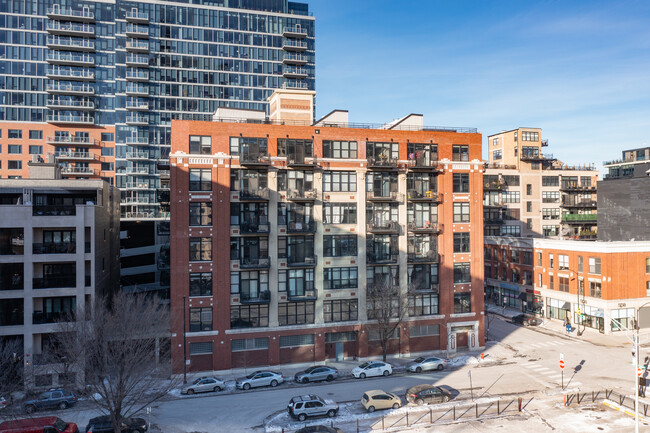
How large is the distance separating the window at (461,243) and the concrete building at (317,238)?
116 millimetres

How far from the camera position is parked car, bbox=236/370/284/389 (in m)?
39.9

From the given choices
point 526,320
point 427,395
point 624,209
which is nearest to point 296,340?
point 427,395

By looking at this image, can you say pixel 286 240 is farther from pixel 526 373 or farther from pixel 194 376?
pixel 526 373

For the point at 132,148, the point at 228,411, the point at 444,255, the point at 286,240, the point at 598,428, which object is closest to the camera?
the point at 598,428

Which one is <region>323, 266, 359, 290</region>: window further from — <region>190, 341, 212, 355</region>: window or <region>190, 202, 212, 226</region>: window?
<region>190, 202, 212, 226</region>: window

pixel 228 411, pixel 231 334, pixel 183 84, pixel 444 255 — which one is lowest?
pixel 228 411

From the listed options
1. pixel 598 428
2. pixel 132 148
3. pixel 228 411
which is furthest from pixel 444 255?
pixel 132 148

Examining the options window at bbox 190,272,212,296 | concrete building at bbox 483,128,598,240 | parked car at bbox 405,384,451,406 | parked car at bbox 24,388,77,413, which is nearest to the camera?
parked car at bbox 24,388,77,413

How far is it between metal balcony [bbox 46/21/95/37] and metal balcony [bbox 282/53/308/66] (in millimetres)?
39581

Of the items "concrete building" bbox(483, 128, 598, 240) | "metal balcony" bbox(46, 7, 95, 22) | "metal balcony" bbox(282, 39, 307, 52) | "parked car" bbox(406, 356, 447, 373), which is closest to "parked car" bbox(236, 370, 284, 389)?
"parked car" bbox(406, 356, 447, 373)

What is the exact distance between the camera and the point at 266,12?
102 metres

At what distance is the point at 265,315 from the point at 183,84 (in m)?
68.2

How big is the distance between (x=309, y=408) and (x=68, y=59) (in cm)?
8802

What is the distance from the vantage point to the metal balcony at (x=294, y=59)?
102 m
